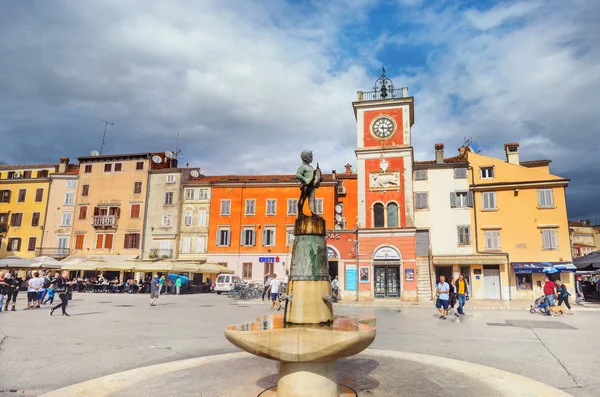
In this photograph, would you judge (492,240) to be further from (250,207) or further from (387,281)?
(250,207)

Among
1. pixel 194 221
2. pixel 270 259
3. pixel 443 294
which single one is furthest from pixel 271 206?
pixel 443 294

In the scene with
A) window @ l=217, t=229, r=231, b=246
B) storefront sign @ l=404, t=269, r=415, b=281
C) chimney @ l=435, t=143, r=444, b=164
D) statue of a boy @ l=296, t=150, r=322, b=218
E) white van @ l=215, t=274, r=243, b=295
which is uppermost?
chimney @ l=435, t=143, r=444, b=164

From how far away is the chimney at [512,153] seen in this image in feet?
111

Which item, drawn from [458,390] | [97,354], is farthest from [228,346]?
[458,390]

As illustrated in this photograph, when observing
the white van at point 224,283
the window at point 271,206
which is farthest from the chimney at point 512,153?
the white van at point 224,283

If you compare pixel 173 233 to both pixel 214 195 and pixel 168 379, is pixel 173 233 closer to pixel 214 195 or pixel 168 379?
pixel 214 195

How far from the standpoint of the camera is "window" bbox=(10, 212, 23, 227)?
144 feet

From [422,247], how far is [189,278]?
894 inches

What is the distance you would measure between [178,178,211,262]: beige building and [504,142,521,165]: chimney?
28.5 m

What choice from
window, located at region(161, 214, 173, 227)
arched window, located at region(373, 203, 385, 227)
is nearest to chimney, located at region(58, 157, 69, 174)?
window, located at region(161, 214, 173, 227)

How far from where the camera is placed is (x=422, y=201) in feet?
107

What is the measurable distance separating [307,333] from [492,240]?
30.1 meters

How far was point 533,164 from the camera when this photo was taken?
110ft

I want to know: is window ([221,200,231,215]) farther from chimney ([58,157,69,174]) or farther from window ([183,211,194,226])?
chimney ([58,157,69,174])
